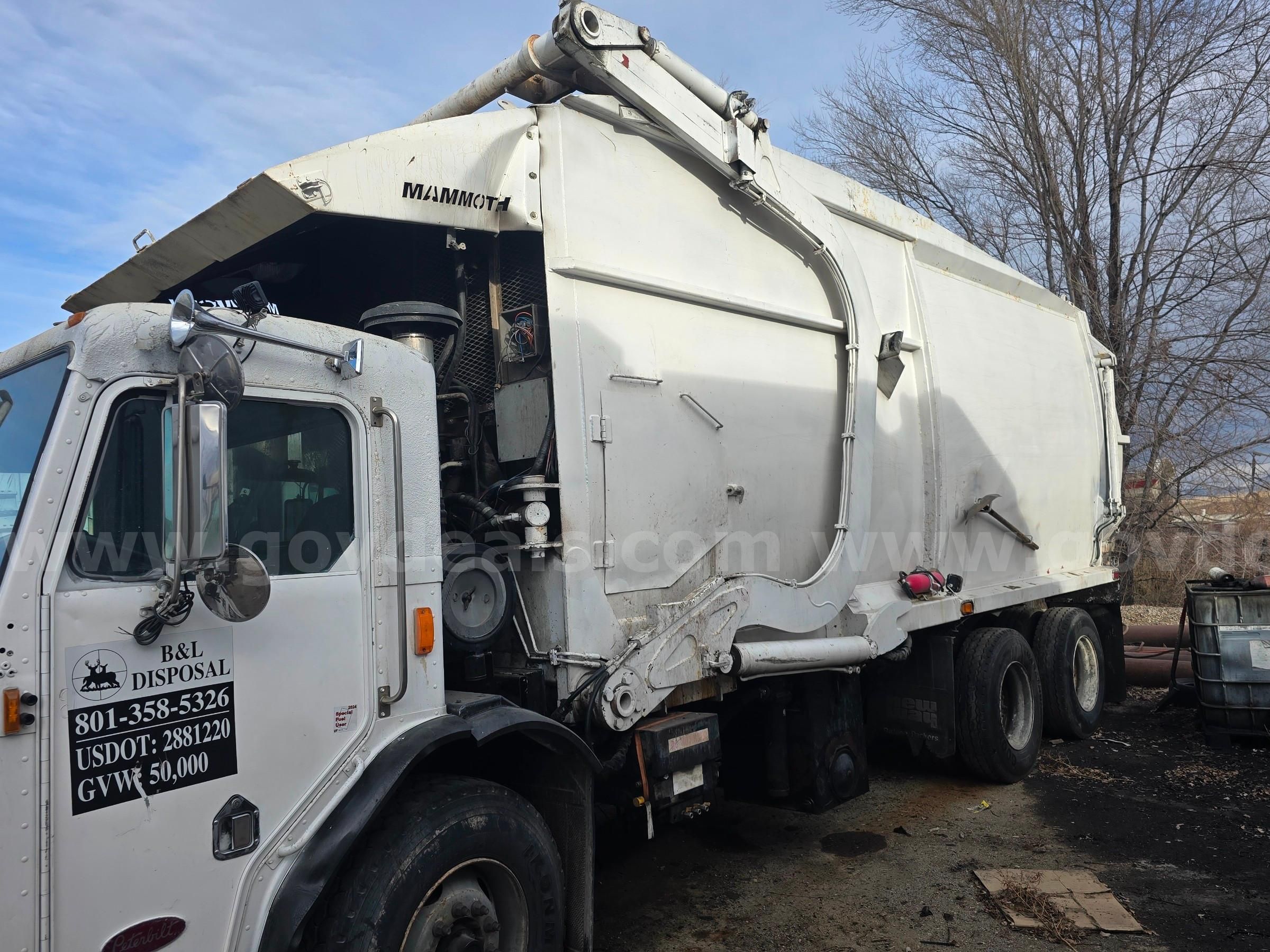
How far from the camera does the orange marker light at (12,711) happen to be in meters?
2.07

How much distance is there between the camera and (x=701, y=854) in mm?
5000

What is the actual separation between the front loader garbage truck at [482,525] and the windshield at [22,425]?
2 cm

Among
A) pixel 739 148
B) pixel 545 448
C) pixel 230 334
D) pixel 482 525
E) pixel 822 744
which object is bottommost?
pixel 822 744

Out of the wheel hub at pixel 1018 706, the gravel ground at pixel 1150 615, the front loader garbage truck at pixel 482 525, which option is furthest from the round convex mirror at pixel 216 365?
the gravel ground at pixel 1150 615

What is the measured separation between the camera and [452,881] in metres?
2.82

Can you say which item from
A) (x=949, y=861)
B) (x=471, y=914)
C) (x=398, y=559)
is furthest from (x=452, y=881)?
(x=949, y=861)

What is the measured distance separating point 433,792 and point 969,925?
2628 mm

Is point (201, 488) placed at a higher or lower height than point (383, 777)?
higher

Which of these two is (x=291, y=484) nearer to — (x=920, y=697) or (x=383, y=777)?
(x=383, y=777)

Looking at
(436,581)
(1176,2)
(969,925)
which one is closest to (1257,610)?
(969,925)

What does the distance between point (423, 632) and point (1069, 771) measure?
538cm

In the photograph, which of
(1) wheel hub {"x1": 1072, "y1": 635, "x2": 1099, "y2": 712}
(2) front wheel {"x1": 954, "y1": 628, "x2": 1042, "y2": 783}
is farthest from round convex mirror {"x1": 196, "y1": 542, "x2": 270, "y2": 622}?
(1) wheel hub {"x1": 1072, "y1": 635, "x2": 1099, "y2": 712}

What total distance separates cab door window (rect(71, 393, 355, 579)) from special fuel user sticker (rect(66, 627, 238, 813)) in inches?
8.2

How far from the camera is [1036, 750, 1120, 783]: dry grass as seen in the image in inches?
248
